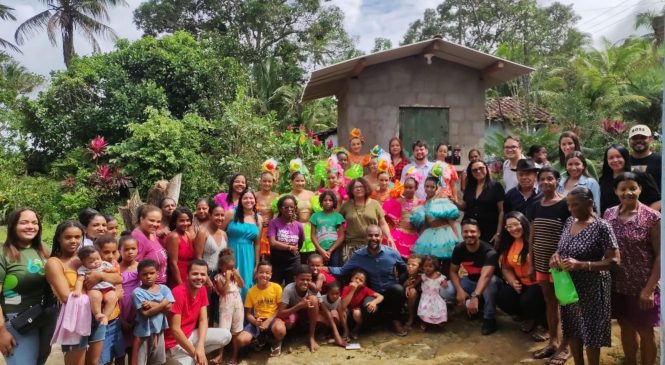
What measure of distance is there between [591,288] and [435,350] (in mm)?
1758

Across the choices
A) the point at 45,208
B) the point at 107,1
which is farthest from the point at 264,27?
the point at 45,208

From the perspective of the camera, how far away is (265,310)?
5223 millimetres

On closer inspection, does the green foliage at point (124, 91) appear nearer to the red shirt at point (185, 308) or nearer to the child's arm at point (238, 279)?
the child's arm at point (238, 279)

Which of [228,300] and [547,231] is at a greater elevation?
[547,231]

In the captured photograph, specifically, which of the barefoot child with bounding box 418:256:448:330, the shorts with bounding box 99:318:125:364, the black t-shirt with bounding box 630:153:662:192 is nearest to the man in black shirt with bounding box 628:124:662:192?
the black t-shirt with bounding box 630:153:662:192

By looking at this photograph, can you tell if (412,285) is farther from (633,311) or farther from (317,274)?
(633,311)

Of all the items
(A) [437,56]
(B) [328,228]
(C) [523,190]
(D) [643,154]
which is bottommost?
(B) [328,228]

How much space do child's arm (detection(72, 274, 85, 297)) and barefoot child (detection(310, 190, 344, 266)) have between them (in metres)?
2.59

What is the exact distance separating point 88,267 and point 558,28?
93.1ft

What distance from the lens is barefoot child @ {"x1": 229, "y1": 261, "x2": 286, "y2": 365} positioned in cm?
516

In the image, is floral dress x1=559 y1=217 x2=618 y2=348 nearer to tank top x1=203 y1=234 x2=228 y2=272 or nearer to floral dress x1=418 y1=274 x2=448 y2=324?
floral dress x1=418 y1=274 x2=448 y2=324

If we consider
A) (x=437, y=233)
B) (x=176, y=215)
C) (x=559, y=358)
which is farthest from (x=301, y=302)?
(x=559, y=358)

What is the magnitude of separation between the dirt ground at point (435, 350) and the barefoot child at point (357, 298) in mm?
256

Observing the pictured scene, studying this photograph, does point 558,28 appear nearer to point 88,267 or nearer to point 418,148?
point 418,148
